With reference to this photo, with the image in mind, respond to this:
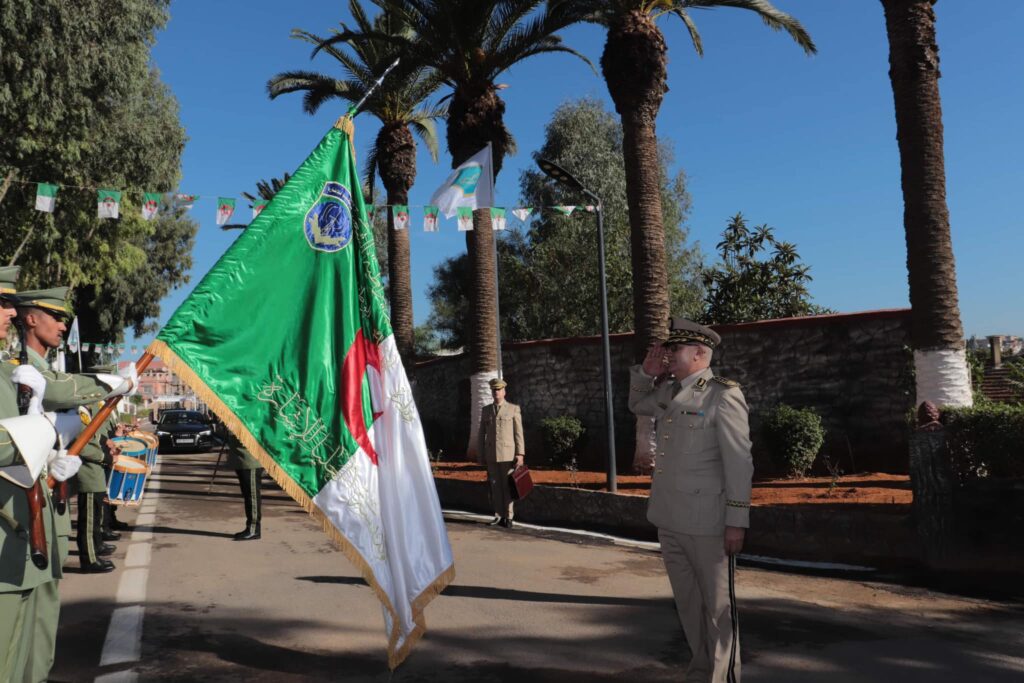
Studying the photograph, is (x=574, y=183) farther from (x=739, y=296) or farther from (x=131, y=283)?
(x=131, y=283)

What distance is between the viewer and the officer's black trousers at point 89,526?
27.3 ft

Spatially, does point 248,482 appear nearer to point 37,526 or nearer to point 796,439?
point 37,526

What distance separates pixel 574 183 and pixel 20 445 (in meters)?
10.7

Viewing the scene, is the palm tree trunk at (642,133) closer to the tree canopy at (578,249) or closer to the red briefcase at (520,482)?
the red briefcase at (520,482)

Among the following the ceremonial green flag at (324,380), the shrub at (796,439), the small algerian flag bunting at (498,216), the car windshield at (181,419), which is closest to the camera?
the ceremonial green flag at (324,380)

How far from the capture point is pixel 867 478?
12.3 meters

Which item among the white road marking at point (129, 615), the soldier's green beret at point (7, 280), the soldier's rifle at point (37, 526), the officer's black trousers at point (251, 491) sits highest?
the soldier's green beret at point (7, 280)

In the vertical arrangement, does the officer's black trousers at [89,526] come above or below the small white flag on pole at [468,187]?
below

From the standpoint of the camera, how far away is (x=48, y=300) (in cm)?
414

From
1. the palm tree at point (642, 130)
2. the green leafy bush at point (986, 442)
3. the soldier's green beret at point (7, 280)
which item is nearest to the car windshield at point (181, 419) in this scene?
the palm tree at point (642, 130)

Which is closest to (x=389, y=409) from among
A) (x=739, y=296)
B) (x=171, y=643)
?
(x=171, y=643)

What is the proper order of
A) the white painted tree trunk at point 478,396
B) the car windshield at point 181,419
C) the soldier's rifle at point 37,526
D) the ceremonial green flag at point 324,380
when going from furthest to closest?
the car windshield at point 181,419, the white painted tree trunk at point 478,396, the ceremonial green flag at point 324,380, the soldier's rifle at point 37,526

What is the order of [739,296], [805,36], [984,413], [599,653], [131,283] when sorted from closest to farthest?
[599,653]
[984,413]
[805,36]
[739,296]
[131,283]

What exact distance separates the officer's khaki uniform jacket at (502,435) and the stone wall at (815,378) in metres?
5.34
